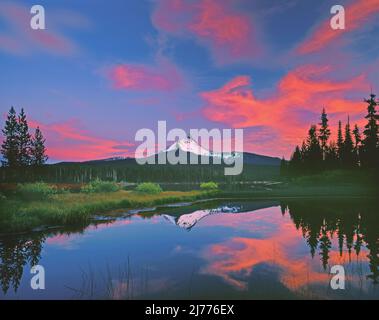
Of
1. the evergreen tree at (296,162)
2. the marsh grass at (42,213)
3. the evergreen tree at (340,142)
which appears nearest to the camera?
the marsh grass at (42,213)

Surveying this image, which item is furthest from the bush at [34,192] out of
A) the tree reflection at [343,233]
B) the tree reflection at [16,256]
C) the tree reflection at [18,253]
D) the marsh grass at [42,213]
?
the tree reflection at [343,233]

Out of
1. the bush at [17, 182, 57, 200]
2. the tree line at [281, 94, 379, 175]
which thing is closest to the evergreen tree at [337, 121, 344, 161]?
the tree line at [281, 94, 379, 175]

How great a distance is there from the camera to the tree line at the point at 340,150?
61.8 meters

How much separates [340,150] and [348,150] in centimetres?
420

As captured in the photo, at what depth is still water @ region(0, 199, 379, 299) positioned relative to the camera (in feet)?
29.7

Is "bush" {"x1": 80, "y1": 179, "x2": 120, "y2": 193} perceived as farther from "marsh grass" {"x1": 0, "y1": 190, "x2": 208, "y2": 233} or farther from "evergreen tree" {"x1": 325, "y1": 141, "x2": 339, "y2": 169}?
"evergreen tree" {"x1": 325, "y1": 141, "x2": 339, "y2": 169}

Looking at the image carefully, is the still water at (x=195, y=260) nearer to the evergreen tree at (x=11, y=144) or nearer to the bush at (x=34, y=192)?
the bush at (x=34, y=192)

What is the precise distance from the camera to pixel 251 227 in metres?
20.8

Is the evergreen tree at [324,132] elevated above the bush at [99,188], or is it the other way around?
the evergreen tree at [324,132]

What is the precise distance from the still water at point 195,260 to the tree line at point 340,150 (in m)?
48.9

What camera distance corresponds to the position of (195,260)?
1255cm
